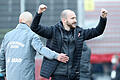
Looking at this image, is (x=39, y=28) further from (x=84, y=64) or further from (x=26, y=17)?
→ (x=84, y=64)

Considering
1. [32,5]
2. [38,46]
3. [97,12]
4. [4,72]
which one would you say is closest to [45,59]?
[38,46]

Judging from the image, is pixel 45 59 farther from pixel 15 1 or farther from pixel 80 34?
pixel 15 1

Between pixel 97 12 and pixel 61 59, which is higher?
pixel 61 59

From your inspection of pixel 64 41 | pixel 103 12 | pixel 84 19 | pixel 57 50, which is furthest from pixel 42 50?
pixel 84 19

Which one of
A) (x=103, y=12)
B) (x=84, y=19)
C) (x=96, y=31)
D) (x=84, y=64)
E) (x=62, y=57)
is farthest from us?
(x=84, y=19)

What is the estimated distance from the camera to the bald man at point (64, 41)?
6.91m

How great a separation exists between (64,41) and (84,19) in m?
19.1

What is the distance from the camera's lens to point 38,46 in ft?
22.8

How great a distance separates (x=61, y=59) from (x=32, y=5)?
1362cm

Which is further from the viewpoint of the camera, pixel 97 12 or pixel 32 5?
pixel 97 12

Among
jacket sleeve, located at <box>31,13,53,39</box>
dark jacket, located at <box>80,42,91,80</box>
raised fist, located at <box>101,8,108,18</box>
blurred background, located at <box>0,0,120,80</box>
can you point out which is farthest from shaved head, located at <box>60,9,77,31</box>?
blurred background, located at <box>0,0,120,80</box>

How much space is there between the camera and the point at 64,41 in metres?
7.00

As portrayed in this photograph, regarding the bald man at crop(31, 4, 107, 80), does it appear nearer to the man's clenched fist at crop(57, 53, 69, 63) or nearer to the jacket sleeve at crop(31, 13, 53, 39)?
the jacket sleeve at crop(31, 13, 53, 39)

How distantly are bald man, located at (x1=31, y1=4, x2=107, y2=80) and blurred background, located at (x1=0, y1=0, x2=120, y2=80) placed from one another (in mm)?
5299
